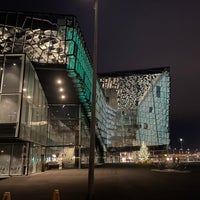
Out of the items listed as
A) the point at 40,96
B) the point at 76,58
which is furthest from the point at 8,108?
the point at 76,58

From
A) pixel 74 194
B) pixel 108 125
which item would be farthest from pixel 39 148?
pixel 108 125

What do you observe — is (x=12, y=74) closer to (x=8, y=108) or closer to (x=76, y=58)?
(x=8, y=108)

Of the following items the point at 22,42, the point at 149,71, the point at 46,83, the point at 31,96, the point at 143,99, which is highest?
the point at 149,71

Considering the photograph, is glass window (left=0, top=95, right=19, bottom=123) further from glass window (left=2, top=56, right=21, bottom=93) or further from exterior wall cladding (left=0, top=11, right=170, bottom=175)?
glass window (left=2, top=56, right=21, bottom=93)

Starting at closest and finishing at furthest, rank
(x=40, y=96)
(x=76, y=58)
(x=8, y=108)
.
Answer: (x=8, y=108) < (x=76, y=58) < (x=40, y=96)

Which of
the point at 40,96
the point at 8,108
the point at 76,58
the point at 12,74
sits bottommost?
the point at 8,108

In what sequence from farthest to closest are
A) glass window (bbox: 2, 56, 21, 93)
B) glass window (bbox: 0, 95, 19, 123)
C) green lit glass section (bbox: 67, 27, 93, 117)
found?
green lit glass section (bbox: 67, 27, 93, 117)
glass window (bbox: 2, 56, 21, 93)
glass window (bbox: 0, 95, 19, 123)

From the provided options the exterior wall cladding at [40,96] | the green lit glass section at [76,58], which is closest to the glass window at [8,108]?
the exterior wall cladding at [40,96]

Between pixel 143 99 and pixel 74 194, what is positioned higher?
pixel 143 99

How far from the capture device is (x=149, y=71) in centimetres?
7862

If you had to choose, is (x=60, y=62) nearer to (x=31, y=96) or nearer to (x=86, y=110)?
(x=31, y=96)

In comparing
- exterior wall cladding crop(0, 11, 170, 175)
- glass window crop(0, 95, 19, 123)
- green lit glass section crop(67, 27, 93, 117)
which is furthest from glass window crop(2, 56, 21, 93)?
green lit glass section crop(67, 27, 93, 117)

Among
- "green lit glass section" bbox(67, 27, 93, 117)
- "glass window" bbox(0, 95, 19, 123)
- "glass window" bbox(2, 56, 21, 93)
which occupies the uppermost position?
"green lit glass section" bbox(67, 27, 93, 117)

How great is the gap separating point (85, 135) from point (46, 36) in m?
15.4
